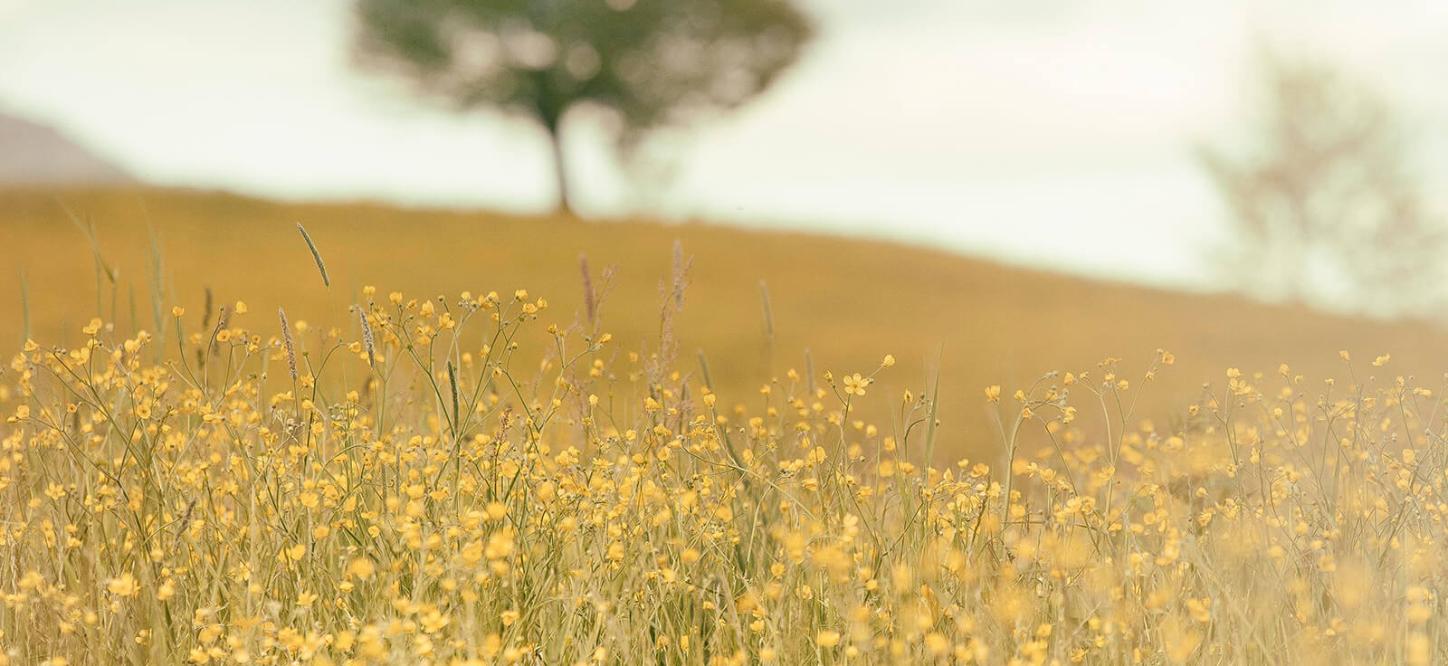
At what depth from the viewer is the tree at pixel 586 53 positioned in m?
29.3

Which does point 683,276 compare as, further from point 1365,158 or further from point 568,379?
point 1365,158

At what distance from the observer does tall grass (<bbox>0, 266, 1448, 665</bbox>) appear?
9.39ft

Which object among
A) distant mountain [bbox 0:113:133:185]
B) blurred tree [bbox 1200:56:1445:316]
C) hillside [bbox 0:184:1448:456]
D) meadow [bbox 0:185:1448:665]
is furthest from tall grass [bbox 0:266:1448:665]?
distant mountain [bbox 0:113:133:185]

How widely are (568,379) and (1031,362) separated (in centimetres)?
1157

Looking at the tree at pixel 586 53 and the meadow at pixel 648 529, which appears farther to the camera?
the tree at pixel 586 53

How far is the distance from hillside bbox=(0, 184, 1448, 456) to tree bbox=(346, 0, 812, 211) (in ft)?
22.9

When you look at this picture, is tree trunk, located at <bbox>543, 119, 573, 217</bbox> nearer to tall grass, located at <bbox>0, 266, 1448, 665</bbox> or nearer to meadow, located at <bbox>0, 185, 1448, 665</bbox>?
meadow, located at <bbox>0, 185, 1448, 665</bbox>

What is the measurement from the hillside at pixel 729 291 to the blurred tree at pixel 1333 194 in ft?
9.57

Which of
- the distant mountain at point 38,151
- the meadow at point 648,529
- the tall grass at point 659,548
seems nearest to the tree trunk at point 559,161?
the meadow at point 648,529

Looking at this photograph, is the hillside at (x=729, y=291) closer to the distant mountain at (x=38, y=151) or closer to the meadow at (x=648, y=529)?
the meadow at (x=648, y=529)

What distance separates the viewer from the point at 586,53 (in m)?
30.0

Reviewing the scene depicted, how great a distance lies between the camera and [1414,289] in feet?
77.4

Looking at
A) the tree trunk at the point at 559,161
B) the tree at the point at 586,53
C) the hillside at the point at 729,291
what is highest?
the tree at the point at 586,53

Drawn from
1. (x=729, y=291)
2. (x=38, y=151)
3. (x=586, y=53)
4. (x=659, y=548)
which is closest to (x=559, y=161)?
(x=586, y=53)
